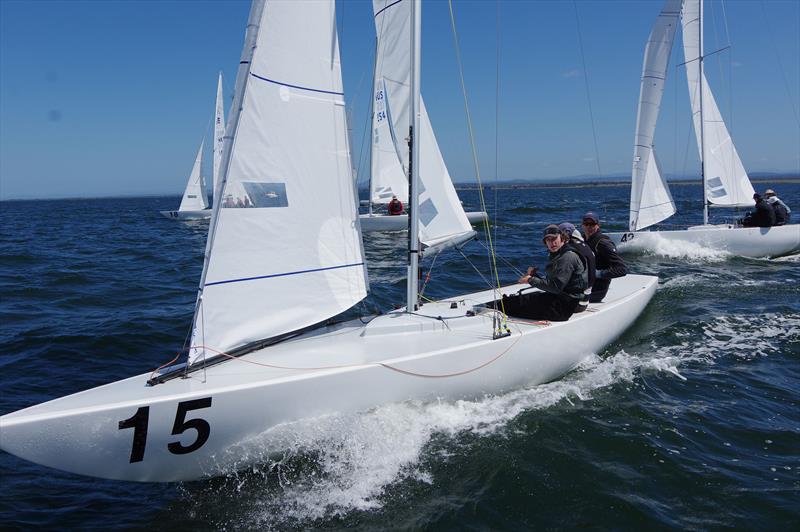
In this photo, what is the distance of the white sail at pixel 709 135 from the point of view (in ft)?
51.8

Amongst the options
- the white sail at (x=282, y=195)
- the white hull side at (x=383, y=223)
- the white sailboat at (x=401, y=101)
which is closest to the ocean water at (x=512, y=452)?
the white sail at (x=282, y=195)

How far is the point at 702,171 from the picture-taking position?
1609 centimetres

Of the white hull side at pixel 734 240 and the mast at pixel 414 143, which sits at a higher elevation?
the mast at pixel 414 143

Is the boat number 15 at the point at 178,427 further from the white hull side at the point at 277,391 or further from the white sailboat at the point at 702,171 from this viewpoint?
the white sailboat at the point at 702,171

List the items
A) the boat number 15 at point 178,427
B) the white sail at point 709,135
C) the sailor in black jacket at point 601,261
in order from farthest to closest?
the white sail at point 709,135, the sailor in black jacket at point 601,261, the boat number 15 at point 178,427

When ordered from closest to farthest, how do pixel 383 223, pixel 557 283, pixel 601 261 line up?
pixel 557 283
pixel 601 261
pixel 383 223

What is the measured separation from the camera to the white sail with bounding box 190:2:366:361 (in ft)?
14.2

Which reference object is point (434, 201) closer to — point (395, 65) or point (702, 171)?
point (395, 65)

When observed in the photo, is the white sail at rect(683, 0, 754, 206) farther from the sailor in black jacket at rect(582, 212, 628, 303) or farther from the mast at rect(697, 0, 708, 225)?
the sailor in black jacket at rect(582, 212, 628, 303)

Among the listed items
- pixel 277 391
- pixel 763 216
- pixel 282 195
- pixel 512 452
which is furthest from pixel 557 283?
pixel 763 216

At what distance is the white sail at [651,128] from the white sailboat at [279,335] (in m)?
11.5

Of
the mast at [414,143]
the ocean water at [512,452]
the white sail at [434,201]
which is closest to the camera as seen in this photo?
the ocean water at [512,452]

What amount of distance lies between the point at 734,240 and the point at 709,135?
149 inches

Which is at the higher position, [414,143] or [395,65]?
[395,65]
